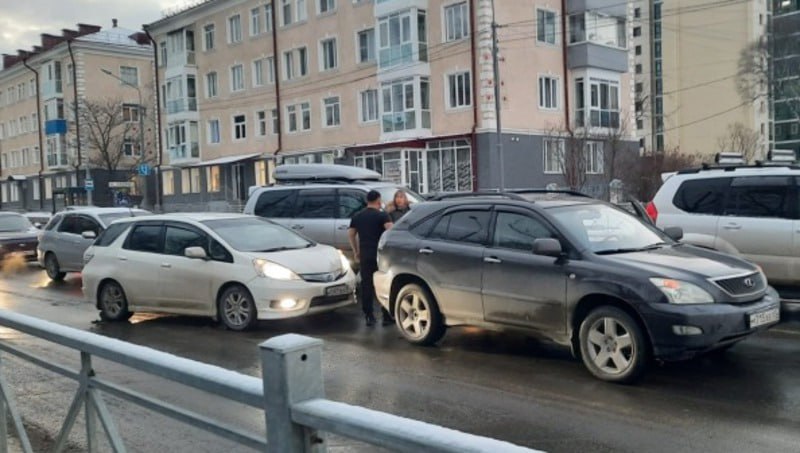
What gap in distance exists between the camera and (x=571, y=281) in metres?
6.92

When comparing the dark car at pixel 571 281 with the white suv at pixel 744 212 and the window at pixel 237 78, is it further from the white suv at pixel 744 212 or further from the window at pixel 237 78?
the window at pixel 237 78

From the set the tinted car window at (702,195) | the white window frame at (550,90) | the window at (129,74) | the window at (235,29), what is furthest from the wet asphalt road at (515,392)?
the window at (129,74)

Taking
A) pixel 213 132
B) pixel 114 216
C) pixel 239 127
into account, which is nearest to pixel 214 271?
pixel 114 216

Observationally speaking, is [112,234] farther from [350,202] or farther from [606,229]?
[606,229]

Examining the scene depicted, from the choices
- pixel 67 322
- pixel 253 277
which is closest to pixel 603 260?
pixel 253 277

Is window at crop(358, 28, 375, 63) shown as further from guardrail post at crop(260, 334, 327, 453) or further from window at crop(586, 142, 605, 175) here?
guardrail post at crop(260, 334, 327, 453)

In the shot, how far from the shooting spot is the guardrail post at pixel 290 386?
6.63ft

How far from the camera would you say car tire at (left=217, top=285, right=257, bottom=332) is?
969 centimetres

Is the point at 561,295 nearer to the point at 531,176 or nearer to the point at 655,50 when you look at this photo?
the point at 531,176

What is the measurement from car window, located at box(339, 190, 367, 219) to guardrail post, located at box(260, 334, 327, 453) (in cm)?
1198

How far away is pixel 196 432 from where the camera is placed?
2.76 meters

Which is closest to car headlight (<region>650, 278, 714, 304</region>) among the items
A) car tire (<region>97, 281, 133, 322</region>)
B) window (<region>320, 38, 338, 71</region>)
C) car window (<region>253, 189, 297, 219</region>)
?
car tire (<region>97, 281, 133, 322</region>)

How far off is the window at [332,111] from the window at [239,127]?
7874 millimetres

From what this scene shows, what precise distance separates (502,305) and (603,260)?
3.93 feet
